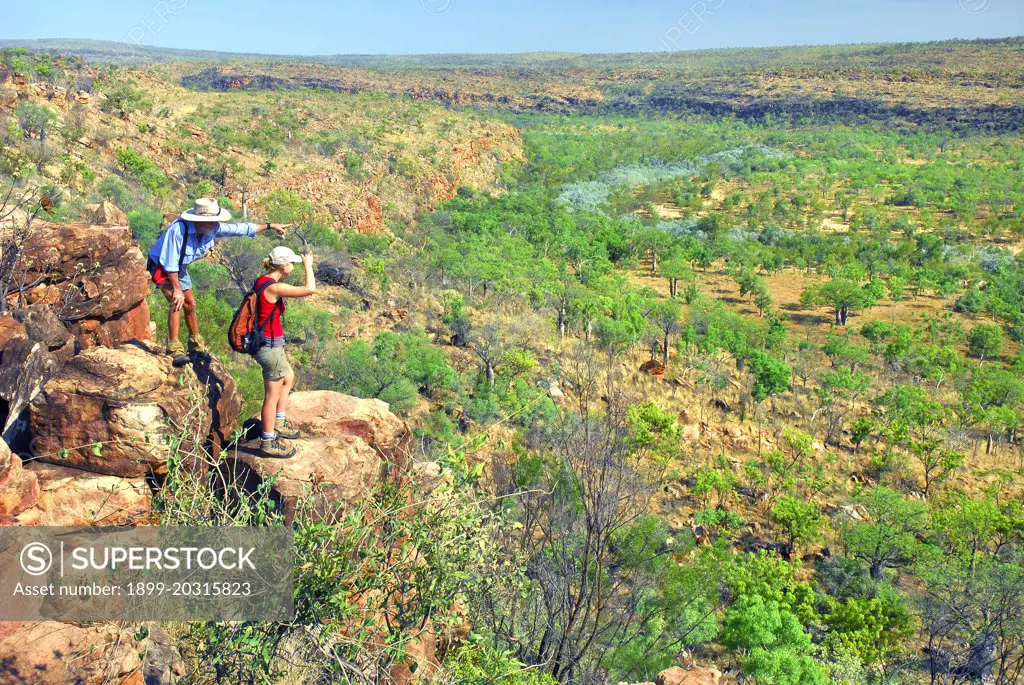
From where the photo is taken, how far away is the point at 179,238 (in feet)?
17.7

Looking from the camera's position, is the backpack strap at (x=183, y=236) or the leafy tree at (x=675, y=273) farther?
the leafy tree at (x=675, y=273)

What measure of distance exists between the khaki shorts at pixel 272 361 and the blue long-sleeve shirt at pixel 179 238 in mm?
949

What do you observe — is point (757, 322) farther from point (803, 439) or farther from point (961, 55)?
point (961, 55)

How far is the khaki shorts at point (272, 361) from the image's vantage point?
513 centimetres

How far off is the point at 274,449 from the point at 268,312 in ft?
3.47

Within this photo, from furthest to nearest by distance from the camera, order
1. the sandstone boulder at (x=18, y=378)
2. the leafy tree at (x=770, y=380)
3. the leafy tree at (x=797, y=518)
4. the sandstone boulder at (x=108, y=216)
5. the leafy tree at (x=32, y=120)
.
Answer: the leafy tree at (x=770, y=380) → the leafy tree at (x=32, y=120) → the leafy tree at (x=797, y=518) → the sandstone boulder at (x=108, y=216) → the sandstone boulder at (x=18, y=378)

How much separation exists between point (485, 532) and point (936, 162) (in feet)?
207

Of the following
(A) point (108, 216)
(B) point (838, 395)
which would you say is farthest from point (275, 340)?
(B) point (838, 395)

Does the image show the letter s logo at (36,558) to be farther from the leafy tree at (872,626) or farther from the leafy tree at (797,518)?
the leafy tree at (797,518)

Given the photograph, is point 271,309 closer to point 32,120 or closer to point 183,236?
point 183,236

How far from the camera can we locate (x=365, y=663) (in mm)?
3787

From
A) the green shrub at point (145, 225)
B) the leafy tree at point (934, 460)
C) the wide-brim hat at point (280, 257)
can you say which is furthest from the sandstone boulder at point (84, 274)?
the leafy tree at point (934, 460)

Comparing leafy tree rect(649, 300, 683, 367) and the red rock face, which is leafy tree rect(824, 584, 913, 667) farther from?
leafy tree rect(649, 300, 683, 367)

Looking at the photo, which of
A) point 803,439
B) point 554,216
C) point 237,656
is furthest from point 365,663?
point 554,216
